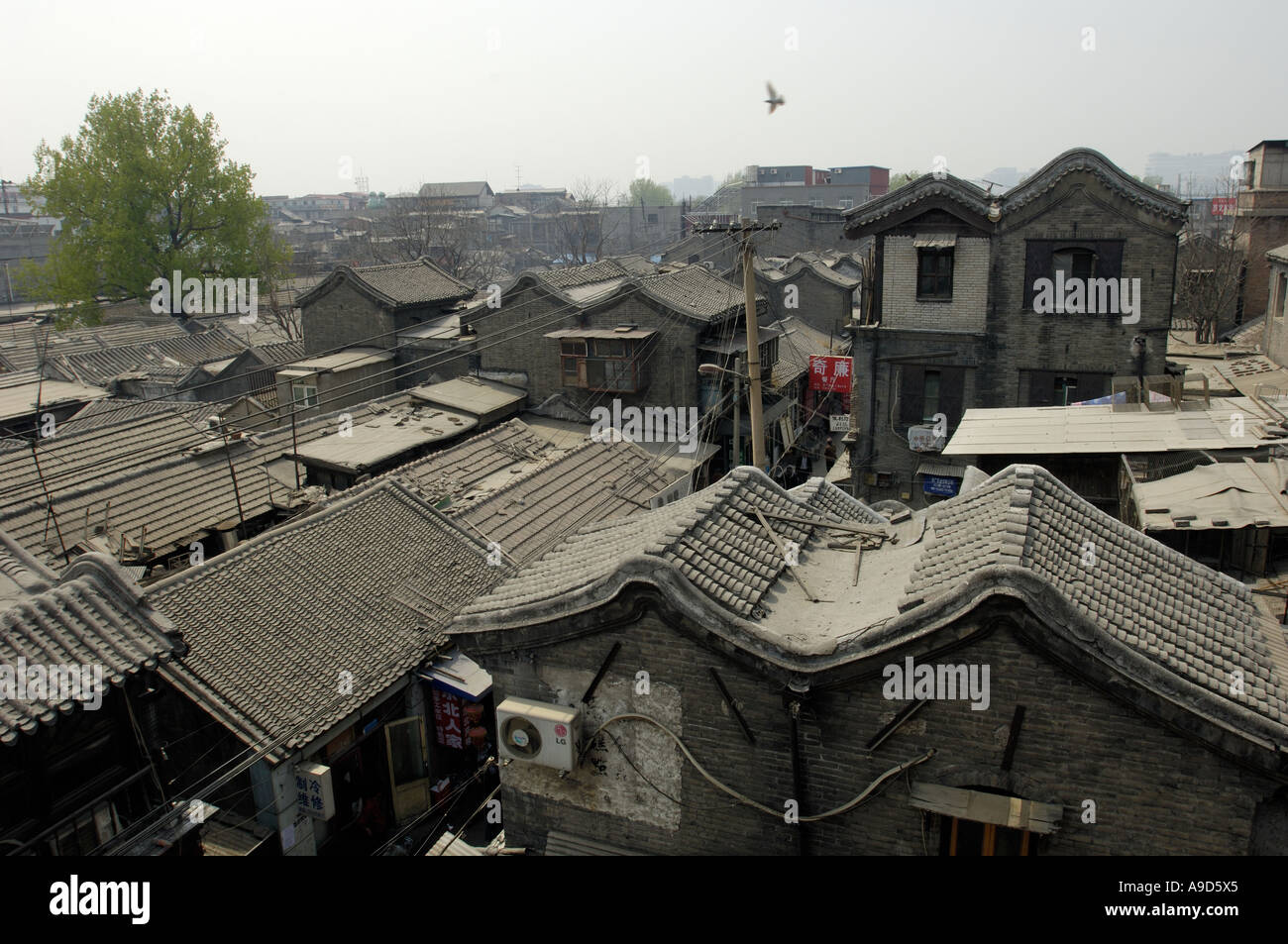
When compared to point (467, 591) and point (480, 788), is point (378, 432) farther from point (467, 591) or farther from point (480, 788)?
point (480, 788)

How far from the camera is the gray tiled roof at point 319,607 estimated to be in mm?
14648

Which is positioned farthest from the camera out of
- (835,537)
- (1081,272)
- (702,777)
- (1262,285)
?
(1262,285)

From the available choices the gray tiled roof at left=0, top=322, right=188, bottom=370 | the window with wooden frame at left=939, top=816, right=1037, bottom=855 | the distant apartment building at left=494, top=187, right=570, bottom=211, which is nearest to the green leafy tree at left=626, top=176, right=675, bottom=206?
the distant apartment building at left=494, top=187, right=570, bottom=211

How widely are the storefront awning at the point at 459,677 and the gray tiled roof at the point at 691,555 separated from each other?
14.2 feet

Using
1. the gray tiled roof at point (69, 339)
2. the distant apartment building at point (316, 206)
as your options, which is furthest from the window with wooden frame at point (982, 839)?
the distant apartment building at point (316, 206)

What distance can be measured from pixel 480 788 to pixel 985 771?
462 inches

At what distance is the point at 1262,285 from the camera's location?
4184cm

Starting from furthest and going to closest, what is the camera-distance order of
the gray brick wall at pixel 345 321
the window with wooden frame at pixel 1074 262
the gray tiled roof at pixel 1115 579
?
the gray brick wall at pixel 345 321
the window with wooden frame at pixel 1074 262
the gray tiled roof at pixel 1115 579

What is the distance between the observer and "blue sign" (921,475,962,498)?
85.2 ft

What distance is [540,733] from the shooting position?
9.97 metres

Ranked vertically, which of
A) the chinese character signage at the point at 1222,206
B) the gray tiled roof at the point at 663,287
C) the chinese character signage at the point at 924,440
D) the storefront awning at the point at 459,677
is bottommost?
the storefront awning at the point at 459,677

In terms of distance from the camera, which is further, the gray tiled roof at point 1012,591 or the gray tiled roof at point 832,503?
the gray tiled roof at point 832,503

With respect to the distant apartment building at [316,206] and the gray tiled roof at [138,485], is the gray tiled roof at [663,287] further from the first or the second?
the distant apartment building at [316,206]
